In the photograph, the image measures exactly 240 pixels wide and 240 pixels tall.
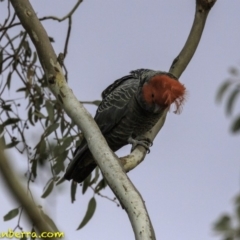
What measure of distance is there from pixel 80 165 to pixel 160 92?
0.64 meters

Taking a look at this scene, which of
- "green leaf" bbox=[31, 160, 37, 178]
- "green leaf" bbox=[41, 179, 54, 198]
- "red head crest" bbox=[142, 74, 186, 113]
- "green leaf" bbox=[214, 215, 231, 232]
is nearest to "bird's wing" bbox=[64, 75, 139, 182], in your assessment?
"green leaf" bbox=[41, 179, 54, 198]

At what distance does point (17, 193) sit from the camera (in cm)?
40

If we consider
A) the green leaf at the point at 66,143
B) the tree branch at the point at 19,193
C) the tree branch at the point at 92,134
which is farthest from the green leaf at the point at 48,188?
the tree branch at the point at 19,193

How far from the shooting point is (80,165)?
2.69 metres

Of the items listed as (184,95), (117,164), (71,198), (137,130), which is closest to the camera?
(117,164)

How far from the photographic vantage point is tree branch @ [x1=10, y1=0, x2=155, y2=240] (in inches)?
56.4

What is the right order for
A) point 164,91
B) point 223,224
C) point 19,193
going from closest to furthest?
point 19,193
point 223,224
point 164,91

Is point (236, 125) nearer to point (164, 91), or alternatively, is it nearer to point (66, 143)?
point (164, 91)

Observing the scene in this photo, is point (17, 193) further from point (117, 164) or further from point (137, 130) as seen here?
point (137, 130)

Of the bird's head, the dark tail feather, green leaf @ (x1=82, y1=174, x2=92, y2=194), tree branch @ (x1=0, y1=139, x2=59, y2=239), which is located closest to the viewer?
tree branch @ (x1=0, y1=139, x2=59, y2=239)

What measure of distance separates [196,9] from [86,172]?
40.7 inches

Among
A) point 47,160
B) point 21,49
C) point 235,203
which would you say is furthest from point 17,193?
point 21,49

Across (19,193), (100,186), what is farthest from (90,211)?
(19,193)

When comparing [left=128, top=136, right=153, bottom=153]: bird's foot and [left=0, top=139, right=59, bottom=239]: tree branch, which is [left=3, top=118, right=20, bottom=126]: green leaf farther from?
[left=0, top=139, right=59, bottom=239]: tree branch
